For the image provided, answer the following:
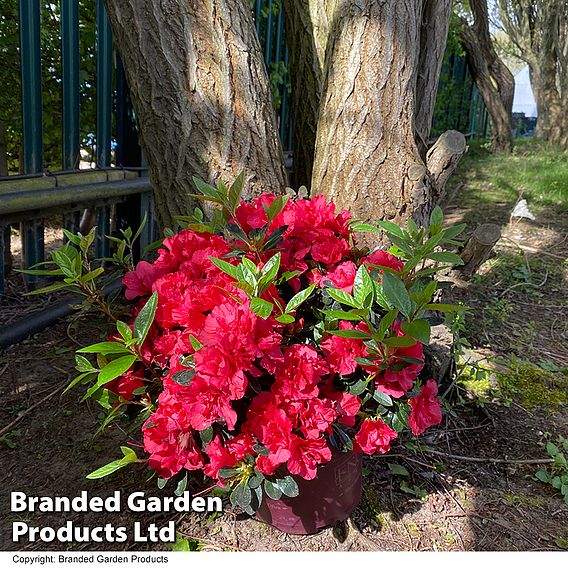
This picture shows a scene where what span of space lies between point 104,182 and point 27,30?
2.84ft

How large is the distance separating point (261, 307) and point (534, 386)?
6.07 ft

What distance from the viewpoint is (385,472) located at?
2078 millimetres

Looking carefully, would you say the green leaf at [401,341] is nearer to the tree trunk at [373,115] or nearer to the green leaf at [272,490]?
the green leaf at [272,490]

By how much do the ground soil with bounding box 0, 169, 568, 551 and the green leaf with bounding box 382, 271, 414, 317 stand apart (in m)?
0.81

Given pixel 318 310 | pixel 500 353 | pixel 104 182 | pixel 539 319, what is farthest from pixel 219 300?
pixel 539 319

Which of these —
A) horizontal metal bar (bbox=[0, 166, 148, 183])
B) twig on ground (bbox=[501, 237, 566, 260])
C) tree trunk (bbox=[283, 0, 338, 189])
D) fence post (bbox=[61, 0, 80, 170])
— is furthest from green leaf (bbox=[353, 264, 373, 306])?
twig on ground (bbox=[501, 237, 566, 260])

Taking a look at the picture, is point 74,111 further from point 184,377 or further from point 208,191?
point 184,377

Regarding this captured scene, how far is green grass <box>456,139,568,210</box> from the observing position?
20.5 ft

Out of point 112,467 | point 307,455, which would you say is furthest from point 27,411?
point 307,455

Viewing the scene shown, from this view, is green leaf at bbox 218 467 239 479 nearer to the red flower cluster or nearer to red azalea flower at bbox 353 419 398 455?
the red flower cluster

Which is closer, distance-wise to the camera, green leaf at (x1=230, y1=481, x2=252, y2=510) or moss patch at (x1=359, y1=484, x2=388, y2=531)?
green leaf at (x1=230, y1=481, x2=252, y2=510)

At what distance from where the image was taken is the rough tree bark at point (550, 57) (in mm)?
11094

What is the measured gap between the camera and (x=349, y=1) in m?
2.38

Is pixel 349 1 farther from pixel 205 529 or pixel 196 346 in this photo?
pixel 205 529
